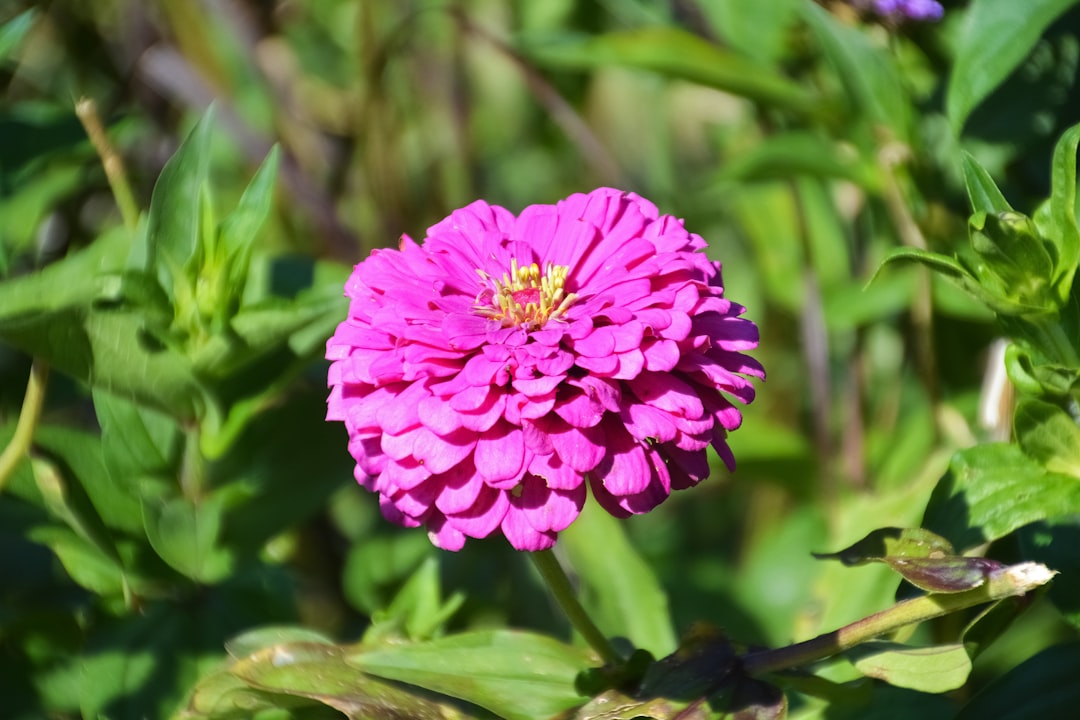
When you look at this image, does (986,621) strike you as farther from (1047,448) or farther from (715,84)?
(715,84)

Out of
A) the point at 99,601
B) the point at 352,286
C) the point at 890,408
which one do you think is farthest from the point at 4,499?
the point at 890,408

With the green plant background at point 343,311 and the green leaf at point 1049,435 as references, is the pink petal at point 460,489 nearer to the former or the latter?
the green plant background at point 343,311

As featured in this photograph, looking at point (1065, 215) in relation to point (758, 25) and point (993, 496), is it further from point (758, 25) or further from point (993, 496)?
point (758, 25)

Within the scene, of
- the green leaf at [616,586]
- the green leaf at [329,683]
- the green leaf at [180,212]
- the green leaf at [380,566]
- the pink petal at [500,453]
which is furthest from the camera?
the green leaf at [380,566]

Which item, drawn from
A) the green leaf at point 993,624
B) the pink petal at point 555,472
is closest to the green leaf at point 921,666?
the green leaf at point 993,624

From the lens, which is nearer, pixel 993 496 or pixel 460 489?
pixel 460 489

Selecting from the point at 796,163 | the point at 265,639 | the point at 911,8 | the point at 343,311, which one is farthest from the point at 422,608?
the point at 911,8

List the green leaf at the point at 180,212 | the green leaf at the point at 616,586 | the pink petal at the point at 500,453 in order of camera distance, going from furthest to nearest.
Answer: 1. the green leaf at the point at 616,586
2. the green leaf at the point at 180,212
3. the pink petal at the point at 500,453
